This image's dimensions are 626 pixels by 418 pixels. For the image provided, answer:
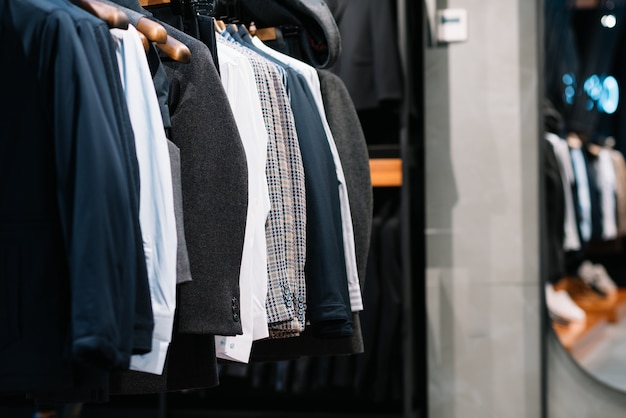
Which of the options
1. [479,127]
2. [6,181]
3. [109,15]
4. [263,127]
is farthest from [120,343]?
[479,127]

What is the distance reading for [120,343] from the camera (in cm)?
137

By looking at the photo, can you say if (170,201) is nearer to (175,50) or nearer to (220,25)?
(175,50)

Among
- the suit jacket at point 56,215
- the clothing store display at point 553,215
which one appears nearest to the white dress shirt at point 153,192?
the suit jacket at point 56,215

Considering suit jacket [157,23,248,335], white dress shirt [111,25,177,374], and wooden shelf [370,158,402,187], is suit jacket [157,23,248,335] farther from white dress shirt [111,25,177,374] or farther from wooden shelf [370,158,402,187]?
wooden shelf [370,158,402,187]

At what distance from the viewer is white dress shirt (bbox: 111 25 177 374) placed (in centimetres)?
155

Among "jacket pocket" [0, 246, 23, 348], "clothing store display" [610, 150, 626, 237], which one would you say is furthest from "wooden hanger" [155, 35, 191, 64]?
"clothing store display" [610, 150, 626, 237]

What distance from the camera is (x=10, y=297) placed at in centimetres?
138

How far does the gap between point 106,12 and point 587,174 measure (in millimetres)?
2309

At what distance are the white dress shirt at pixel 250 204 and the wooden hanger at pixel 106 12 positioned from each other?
41 centimetres

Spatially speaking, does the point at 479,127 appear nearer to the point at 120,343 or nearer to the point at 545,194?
the point at 545,194

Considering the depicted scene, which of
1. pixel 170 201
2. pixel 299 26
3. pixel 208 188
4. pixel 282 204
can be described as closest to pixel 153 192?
pixel 170 201

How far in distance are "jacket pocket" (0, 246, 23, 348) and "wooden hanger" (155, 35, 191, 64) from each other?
512 millimetres

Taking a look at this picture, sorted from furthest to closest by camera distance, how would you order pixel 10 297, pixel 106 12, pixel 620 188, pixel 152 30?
1. pixel 620 188
2. pixel 152 30
3. pixel 106 12
4. pixel 10 297

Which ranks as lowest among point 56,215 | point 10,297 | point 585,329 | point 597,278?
point 585,329
